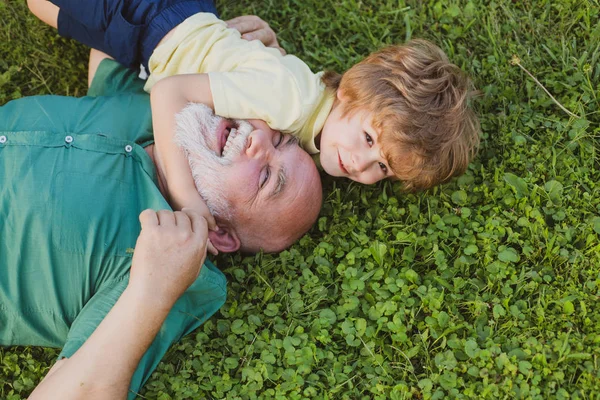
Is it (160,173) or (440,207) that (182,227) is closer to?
(160,173)

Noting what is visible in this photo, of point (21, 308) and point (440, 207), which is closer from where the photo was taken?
point (21, 308)

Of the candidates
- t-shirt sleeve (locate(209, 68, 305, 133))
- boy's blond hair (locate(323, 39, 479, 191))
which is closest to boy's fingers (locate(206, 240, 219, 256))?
t-shirt sleeve (locate(209, 68, 305, 133))

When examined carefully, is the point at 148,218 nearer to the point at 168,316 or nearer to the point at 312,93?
the point at 168,316

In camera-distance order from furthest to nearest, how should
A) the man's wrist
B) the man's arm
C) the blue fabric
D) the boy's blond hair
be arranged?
the blue fabric
the boy's blond hair
the man's wrist
the man's arm

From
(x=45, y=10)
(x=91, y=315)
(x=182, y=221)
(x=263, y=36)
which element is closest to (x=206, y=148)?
(x=182, y=221)

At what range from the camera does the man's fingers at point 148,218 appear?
311cm

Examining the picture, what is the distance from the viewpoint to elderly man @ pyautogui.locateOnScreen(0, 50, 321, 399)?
2.99 m

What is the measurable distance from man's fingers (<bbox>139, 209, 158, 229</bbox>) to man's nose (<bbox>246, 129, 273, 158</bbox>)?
644 mm

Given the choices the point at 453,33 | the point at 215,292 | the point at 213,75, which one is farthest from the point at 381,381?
the point at 453,33

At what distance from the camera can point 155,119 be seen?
11.5 ft

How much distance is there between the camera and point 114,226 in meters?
3.30

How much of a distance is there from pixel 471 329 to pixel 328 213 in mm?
1172

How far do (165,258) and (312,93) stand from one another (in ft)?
4.22

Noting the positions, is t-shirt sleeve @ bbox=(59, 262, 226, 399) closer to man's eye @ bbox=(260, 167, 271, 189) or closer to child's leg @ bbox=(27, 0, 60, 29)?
man's eye @ bbox=(260, 167, 271, 189)
